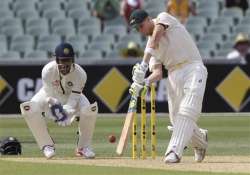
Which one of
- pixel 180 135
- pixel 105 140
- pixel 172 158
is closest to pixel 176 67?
pixel 180 135

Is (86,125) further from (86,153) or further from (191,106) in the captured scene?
(191,106)

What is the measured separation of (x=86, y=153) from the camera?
37.2 feet

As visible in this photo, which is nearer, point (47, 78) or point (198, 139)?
point (198, 139)

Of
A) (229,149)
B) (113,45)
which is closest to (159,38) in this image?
(229,149)

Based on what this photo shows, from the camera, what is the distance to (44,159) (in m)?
11.0

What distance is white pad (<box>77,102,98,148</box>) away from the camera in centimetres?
1129

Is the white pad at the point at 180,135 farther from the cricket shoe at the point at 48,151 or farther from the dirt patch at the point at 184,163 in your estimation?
the cricket shoe at the point at 48,151

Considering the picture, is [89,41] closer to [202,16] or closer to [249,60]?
[202,16]

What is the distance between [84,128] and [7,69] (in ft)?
23.3

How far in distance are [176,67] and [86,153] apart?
161 centimetres

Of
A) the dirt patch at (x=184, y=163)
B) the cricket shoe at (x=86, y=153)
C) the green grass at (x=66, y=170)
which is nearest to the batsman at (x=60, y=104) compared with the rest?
the cricket shoe at (x=86, y=153)

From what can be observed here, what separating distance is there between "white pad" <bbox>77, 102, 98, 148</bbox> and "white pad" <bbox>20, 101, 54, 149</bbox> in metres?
0.41

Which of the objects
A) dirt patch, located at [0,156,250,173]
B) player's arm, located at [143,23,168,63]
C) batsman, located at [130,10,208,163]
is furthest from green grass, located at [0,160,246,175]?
player's arm, located at [143,23,168,63]

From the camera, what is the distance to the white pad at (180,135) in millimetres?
10094
